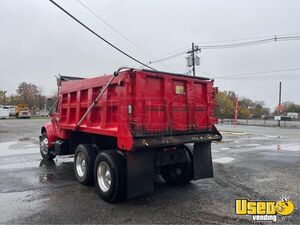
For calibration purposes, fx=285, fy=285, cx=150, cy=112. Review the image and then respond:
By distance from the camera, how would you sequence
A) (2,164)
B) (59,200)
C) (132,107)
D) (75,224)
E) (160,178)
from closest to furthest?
(75,224), (132,107), (59,200), (160,178), (2,164)

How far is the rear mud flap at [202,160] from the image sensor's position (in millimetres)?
6605

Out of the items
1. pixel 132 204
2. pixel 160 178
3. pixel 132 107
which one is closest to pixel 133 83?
pixel 132 107

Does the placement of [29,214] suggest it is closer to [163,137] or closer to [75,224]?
[75,224]

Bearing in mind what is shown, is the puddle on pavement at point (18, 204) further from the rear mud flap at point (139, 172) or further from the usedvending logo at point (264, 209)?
the usedvending logo at point (264, 209)

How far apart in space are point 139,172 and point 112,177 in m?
0.53

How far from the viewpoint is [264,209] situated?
5.31 meters

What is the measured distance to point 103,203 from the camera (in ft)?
18.3

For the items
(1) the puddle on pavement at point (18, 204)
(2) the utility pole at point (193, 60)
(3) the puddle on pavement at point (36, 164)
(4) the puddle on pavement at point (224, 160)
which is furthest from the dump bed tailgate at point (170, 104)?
(2) the utility pole at point (193, 60)

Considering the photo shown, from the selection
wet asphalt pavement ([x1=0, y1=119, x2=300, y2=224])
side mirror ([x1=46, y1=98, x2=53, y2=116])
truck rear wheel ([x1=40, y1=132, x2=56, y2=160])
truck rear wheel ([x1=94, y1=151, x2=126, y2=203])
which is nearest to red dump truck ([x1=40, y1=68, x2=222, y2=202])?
truck rear wheel ([x1=94, y1=151, x2=126, y2=203])

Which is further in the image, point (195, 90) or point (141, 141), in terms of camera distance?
point (195, 90)

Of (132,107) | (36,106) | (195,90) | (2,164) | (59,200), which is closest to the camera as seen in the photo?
(132,107)

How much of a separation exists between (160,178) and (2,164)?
17.5ft

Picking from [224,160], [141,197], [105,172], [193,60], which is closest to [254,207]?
[141,197]

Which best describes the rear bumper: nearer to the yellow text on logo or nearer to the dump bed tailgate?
the dump bed tailgate
